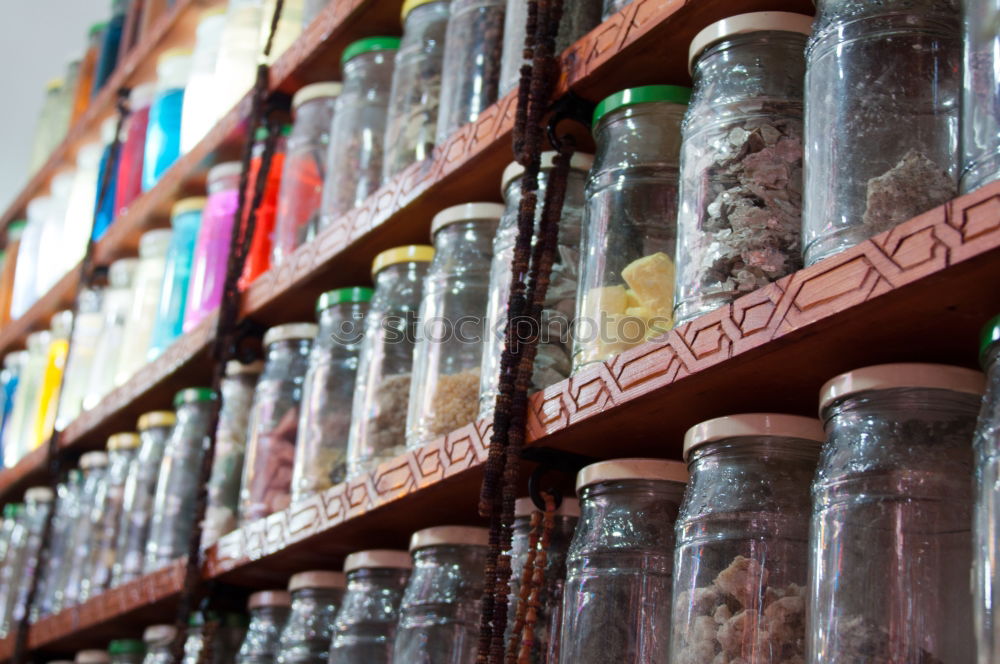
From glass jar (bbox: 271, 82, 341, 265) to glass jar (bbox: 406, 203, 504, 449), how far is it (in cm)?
32

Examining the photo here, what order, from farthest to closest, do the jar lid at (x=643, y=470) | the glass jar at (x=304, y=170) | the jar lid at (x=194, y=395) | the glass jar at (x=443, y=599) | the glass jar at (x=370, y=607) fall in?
the jar lid at (x=194, y=395) → the glass jar at (x=304, y=170) → the glass jar at (x=370, y=607) → the glass jar at (x=443, y=599) → the jar lid at (x=643, y=470)

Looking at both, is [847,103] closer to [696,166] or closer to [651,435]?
[696,166]

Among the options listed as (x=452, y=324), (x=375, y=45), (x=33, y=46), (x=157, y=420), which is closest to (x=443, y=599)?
(x=452, y=324)

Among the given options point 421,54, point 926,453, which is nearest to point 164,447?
point 421,54

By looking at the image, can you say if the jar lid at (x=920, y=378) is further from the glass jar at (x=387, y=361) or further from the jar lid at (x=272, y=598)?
the jar lid at (x=272, y=598)

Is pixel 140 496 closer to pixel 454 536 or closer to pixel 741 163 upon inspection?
pixel 454 536

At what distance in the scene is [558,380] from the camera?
1.04 meters

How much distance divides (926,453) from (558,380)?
0.37 metres

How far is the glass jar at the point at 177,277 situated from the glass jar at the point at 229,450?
209 millimetres

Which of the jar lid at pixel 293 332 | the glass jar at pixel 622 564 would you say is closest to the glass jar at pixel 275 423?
the jar lid at pixel 293 332

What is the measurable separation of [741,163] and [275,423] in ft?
2.44

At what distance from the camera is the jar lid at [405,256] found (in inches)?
51.5

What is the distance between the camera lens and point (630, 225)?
0.99 metres

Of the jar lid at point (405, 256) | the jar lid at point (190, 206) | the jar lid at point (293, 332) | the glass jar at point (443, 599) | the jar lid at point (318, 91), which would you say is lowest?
the glass jar at point (443, 599)
